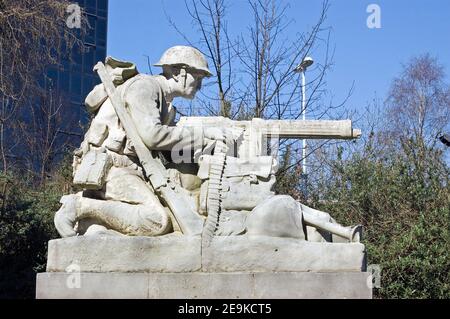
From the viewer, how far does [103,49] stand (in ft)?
132

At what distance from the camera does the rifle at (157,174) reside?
22.4 feet

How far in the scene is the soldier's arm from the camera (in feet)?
23.3

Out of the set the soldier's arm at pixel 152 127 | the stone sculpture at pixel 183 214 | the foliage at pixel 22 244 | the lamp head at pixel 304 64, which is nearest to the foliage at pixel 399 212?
the lamp head at pixel 304 64

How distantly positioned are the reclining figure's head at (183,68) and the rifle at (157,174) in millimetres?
536

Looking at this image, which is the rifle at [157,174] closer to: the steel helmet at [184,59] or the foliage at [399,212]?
the steel helmet at [184,59]

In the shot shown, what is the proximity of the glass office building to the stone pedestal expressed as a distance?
27555 mm

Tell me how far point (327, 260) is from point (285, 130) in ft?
4.74

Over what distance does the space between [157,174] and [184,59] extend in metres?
1.14

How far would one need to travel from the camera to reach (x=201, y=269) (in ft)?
21.7

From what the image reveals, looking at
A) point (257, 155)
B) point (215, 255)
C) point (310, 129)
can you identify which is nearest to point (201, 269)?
point (215, 255)

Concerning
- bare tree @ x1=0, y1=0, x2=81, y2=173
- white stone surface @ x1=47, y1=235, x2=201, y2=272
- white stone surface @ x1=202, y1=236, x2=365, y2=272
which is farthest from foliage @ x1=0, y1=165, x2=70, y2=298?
white stone surface @ x1=202, y1=236, x2=365, y2=272

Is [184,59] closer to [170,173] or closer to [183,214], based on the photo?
[170,173]

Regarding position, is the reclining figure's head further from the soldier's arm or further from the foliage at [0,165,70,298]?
the foliage at [0,165,70,298]

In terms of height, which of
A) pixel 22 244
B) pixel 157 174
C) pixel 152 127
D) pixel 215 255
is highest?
pixel 152 127
